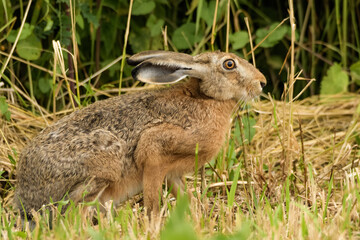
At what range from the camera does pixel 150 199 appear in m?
4.27

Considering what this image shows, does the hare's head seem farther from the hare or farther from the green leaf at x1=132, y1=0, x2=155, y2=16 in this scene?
the green leaf at x1=132, y1=0, x2=155, y2=16

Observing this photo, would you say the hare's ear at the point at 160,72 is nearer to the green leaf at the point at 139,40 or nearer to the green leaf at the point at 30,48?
the green leaf at the point at 30,48

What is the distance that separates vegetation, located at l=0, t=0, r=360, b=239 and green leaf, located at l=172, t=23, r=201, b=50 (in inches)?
0.4

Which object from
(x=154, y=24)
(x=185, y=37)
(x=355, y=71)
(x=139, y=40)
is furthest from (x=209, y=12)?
(x=355, y=71)

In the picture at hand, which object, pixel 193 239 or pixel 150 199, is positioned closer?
pixel 193 239

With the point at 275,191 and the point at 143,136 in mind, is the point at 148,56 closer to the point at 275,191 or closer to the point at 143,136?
the point at 143,136

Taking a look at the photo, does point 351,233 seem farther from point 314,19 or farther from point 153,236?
point 314,19

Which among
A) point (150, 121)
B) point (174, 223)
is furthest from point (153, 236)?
point (150, 121)

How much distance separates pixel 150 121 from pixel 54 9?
147 cm

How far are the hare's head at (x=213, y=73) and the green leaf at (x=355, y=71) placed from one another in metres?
2.27

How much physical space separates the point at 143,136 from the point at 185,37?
6.84ft

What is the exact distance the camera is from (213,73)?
182 inches

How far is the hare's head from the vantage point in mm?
4551

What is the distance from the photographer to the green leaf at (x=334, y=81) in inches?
260
